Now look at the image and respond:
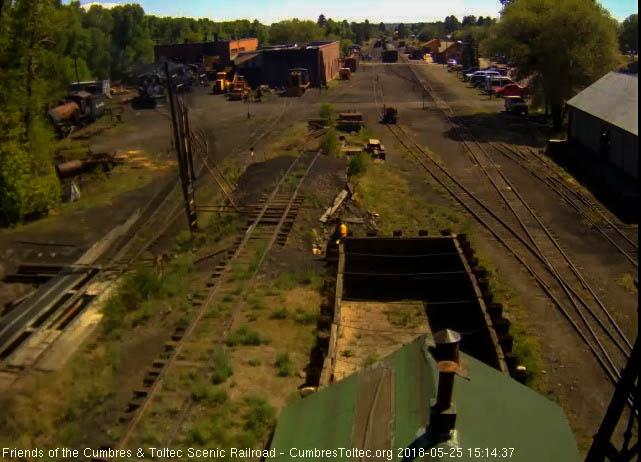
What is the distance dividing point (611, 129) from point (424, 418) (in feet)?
73.7

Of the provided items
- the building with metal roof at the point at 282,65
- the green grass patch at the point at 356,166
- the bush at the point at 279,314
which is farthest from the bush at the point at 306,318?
the building with metal roof at the point at 282,65

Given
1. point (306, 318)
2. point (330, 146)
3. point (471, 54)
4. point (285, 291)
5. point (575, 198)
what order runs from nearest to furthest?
1. point (306, 318)
2. point (285, 291)
3. point (575, 198)
4. point (330, 146)
5. point (471, 54)

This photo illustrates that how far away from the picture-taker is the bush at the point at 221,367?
1039 centimetres

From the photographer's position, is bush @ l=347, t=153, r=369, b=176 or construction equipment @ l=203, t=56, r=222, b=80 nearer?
bush @ l=347, t=153, r=369, b=176

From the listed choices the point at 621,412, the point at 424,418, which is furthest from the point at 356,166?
the point at 621,412

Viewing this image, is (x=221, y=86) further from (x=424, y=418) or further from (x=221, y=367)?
(x=424, y=418)

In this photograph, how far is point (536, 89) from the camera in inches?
1410

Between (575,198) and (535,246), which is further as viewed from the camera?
(575,198)

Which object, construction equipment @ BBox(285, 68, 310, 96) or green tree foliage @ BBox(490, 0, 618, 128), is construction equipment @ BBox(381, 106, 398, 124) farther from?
construction equipment @ BBox(285, 68, 310, 96)

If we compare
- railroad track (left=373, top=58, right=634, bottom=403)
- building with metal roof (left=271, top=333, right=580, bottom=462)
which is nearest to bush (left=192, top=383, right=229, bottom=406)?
building with metal roof (left=271, top=333, right=580, bottom=462)

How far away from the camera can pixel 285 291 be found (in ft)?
46.5

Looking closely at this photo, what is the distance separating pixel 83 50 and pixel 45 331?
208 ft

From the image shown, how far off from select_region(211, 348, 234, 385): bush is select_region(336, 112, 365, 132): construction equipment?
1017 inches

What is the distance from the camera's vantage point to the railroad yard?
9922 millimetres
